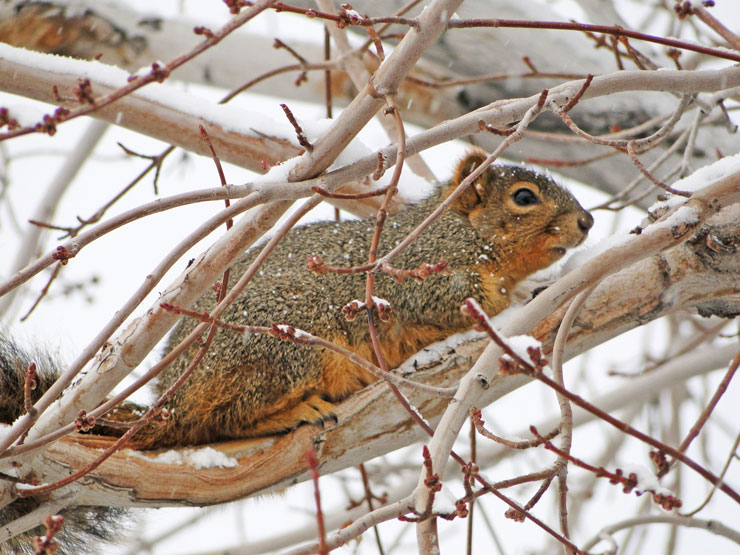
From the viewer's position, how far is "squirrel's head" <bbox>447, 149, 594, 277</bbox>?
2.77m

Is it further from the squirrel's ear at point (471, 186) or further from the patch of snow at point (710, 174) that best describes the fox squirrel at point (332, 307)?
the patch of snow at point (710, 174)

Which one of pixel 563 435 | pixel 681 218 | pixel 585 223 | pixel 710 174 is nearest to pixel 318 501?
pixel 563 435

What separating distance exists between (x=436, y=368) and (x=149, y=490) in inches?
33.7

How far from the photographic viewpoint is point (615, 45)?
2.54m

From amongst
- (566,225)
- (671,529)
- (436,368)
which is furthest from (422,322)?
(671,529)

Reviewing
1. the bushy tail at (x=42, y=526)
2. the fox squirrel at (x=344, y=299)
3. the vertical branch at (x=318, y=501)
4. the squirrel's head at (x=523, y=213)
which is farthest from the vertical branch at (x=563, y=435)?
the bushy tail at (x=42, y=526)

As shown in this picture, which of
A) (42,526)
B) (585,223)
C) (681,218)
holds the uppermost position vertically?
(585,223)

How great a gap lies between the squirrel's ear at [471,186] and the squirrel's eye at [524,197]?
4.7 inches

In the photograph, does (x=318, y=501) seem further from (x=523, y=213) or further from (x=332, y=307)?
(x=523, y=213)

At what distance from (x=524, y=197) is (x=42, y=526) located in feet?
5.97

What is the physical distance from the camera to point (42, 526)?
2244mm

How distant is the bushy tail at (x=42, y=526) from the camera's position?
228 centimetres

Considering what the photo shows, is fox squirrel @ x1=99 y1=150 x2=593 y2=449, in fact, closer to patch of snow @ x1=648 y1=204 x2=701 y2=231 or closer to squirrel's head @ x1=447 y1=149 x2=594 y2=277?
squirrel's head @ x1=447 y1=149 x2=594 y2=277

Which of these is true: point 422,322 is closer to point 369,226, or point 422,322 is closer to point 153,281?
point 369,226
